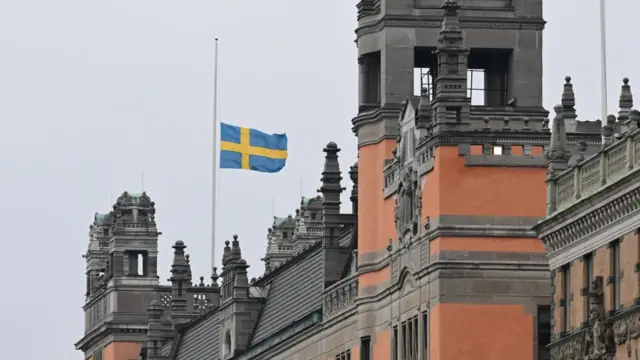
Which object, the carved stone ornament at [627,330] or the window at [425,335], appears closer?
the carved stone ornament at [627,330]

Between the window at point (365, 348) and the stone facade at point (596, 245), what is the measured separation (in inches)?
710

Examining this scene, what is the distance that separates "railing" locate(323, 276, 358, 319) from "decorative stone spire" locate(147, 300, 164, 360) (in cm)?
3825

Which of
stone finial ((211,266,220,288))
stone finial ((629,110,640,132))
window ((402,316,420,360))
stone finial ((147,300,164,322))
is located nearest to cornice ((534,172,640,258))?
stone finial ((629,110,640,132))

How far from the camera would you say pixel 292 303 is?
12375 centimetres

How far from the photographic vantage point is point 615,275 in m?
82.9

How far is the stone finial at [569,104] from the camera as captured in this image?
108088 millimetres

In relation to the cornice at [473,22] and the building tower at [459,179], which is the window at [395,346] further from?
the cornice at [473,22]

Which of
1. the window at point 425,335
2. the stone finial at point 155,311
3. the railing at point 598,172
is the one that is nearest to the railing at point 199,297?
the stone finial at point 155,311

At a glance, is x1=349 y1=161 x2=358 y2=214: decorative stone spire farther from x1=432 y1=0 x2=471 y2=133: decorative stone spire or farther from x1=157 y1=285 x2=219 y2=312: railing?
x1=157 y1=285 x2=219 y2=312: railing

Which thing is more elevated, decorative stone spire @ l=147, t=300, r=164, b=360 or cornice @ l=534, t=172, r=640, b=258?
decorative stone spire @ l=147, t=300, r=164, b=360

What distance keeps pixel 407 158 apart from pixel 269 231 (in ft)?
278

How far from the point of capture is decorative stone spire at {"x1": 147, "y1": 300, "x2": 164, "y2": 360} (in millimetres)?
152250

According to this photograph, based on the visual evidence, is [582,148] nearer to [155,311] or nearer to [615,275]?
[615,275]

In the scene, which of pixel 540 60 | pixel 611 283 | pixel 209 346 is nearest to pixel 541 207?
pixel 540 60
